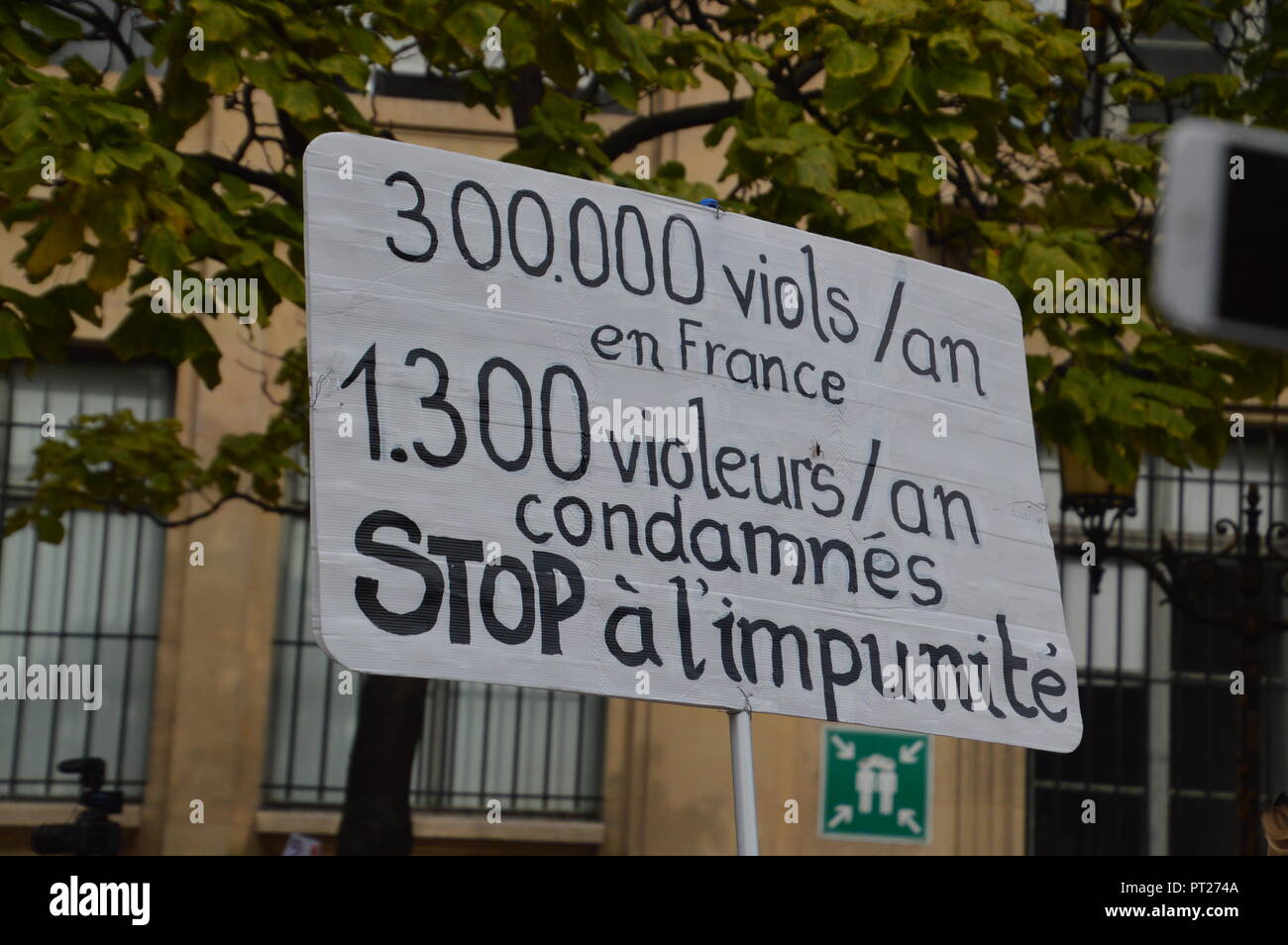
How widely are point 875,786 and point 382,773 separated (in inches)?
168

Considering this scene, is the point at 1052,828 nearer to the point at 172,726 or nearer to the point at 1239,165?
the point at 172,726

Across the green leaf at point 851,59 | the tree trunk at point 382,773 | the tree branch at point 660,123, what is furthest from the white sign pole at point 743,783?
the tree branch at point 660,123

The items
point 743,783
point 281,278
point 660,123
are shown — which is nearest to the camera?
point 743,783

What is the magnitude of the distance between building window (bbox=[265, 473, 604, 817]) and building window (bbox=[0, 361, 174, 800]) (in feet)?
2.86

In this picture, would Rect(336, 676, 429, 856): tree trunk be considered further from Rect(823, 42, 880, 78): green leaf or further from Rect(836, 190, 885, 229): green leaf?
Rect(823, 42, 880, 78): green leaf

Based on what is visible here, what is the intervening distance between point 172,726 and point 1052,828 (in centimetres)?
590

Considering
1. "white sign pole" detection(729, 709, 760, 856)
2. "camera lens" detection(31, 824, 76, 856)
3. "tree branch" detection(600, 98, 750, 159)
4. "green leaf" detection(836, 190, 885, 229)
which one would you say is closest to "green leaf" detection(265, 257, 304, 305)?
"green leaf" detection(836, 190, 885, 229)

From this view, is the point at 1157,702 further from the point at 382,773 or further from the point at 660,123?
the point at 382,773

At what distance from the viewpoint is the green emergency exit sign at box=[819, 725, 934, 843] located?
10570mm

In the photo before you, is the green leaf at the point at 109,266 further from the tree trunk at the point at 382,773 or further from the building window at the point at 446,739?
the building window at the point at 446,739

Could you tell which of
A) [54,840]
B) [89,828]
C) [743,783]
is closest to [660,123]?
Result: [89,828]

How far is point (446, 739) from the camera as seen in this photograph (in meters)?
11.0

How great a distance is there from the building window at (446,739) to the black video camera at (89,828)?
5.63 feet

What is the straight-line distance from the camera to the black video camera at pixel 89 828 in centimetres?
866
